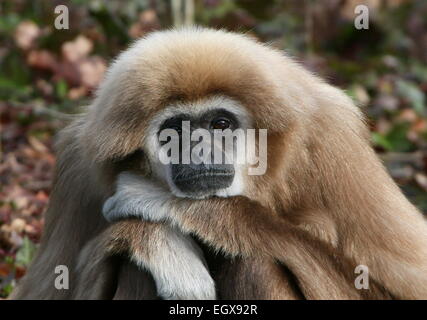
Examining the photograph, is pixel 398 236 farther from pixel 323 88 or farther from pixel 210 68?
pixel 210 68

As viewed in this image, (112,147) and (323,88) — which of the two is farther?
(323,88)

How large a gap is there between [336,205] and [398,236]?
0.53 meters

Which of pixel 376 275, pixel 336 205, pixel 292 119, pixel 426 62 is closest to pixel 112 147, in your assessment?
pixel 292 119

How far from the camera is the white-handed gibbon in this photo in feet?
20.3

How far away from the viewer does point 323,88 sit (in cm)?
704

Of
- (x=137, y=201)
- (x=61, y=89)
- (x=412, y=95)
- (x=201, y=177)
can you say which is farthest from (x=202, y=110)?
(x=412, y=95)

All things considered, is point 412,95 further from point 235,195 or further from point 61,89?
point 235,195

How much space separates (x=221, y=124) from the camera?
662cm

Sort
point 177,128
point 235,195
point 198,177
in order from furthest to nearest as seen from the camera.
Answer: point 177,128
point 235,195
point 198,177

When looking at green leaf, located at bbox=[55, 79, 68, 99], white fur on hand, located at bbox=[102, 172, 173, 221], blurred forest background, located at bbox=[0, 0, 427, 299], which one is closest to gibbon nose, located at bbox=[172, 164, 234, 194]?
white fur on hand, located at bbox=[102, 172, 173, 221]

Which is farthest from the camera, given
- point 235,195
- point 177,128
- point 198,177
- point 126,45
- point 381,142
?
point 126,45

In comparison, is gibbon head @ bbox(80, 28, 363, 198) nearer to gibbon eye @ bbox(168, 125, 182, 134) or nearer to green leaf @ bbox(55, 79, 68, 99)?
gibbon eye @ bbox(168, 125, 182, 134)

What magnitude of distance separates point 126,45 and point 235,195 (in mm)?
8571

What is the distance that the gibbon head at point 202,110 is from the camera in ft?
21.0
